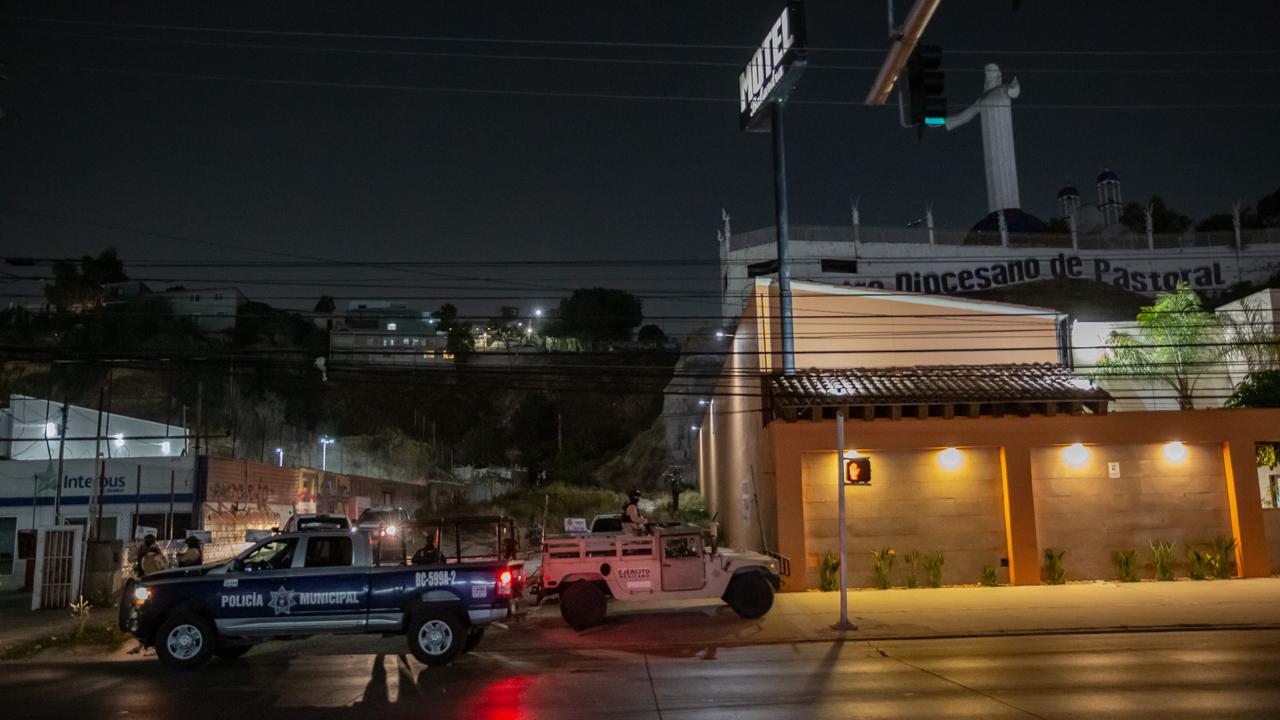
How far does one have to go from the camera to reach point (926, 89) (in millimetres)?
10086

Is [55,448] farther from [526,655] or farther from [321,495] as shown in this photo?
[526,655]

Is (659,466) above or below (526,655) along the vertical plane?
above

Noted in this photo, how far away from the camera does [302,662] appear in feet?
46.0

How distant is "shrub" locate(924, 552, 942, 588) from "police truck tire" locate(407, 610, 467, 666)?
12411 millimetres

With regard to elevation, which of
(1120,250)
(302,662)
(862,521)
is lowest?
(302,662)

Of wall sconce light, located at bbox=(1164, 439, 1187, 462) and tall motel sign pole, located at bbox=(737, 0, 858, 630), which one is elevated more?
tall motel sign pole, located at bbox=(737, 0, 858, 630)

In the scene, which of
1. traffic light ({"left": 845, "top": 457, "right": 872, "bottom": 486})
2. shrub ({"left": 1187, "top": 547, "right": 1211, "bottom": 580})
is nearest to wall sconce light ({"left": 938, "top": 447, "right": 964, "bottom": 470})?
traffic light ({"left": 845, "top": 457, "right": 872, "bottom": 486})

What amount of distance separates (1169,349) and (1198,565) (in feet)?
31.5

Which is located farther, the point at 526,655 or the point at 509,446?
the point at 509,446

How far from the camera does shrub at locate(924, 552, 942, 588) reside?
831 inches

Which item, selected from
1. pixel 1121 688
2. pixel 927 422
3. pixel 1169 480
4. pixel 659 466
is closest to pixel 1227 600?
pixel 1169 480

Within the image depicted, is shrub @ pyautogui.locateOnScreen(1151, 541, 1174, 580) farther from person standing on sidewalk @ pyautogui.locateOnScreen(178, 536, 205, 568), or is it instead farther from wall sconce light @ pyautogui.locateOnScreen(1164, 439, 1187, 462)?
person standing on sidewalk @ pyautogui.locateOnScreen(178, 536, 205, 568)

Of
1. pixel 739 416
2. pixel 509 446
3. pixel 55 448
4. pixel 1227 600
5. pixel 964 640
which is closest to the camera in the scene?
pixel 964 640

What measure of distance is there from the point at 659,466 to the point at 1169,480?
149 feet
